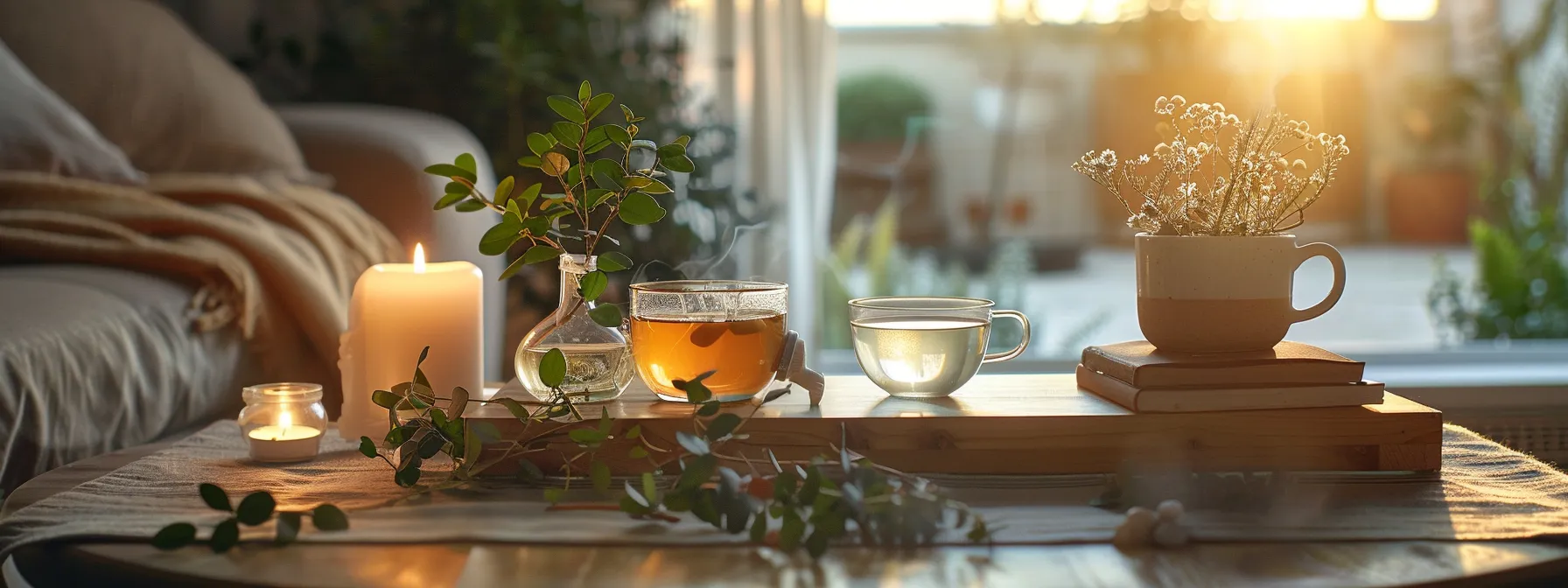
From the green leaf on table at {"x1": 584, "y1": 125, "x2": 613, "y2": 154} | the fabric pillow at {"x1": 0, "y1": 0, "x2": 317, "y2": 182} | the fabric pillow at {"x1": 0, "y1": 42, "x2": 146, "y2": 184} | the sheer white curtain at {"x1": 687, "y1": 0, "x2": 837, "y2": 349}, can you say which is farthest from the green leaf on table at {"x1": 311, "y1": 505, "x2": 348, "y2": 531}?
the sheer white curtain at {"x1": 687, "y1": 0, "x2": 837, "y2": 349}

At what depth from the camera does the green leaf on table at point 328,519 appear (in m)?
0.73

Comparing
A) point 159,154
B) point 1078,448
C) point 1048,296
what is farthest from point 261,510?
point 1048,296

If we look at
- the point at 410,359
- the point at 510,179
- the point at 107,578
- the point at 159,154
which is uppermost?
the point at 159,154

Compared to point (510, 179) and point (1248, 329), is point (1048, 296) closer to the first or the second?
point (1248, 329)

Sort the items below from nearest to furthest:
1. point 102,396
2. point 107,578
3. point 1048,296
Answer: point 107,578, point 102,396, point 1048,296

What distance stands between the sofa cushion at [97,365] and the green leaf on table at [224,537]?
1.90 ft

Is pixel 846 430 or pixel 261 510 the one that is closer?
pixel 261 510

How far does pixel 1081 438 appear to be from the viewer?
890 millimetres

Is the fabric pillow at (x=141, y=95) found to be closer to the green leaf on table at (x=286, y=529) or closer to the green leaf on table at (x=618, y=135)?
the green leaf on table at (x=618, y=135)

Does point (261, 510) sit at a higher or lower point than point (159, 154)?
lower

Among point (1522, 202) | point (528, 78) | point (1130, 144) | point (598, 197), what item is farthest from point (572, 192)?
point (1522, 202)

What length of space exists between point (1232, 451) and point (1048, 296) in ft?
7.77

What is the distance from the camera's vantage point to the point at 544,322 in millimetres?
966

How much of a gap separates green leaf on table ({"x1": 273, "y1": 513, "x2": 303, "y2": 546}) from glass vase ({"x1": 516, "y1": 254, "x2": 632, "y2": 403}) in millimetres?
258
